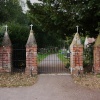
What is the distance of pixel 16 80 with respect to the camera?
495 inches

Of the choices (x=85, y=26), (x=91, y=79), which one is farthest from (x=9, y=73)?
(x=85, y=26)

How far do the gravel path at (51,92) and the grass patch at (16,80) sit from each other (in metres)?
0.50

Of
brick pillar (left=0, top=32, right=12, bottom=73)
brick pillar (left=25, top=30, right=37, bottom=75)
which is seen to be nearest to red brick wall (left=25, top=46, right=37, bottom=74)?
brick pillar (left=25, top=30, right=37, bottom=75)

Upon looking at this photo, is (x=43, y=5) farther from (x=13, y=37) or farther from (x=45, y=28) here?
(x=13, y=37)

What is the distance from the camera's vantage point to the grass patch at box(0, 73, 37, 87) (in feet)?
38.0

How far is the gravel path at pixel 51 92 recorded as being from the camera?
921 cm

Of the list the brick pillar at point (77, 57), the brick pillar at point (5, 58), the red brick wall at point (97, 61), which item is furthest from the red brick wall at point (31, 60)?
the red brick wall at point (97, 61)

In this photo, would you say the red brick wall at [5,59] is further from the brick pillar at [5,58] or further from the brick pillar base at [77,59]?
the brick pillar base at [77,59]

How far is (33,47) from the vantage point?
1465 centimetres

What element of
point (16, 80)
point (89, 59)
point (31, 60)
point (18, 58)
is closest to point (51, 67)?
point (18, 58)

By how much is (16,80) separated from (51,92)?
3.03 metres

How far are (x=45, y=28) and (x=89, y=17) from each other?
3.28m

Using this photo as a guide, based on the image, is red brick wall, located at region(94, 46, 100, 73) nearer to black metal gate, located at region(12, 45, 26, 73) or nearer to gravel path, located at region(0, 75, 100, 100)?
gravel path, located at region(0, 75, 100, 100)

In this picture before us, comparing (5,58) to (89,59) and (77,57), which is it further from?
(89,59)
